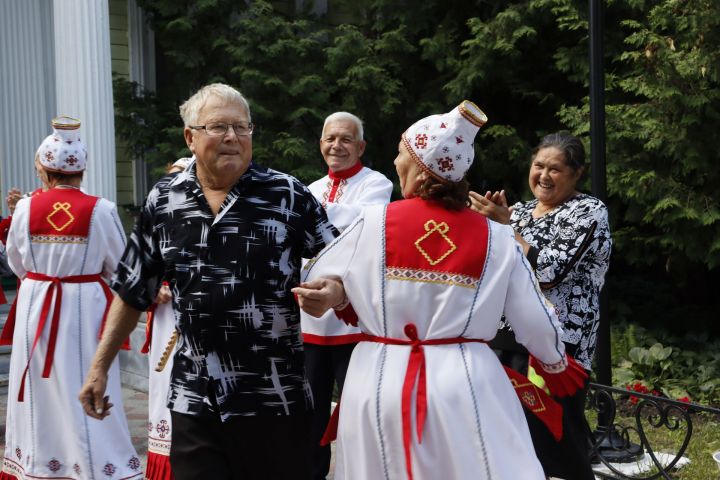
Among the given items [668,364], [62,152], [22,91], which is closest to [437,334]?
[62,152]

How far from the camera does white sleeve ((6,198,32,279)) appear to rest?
544cm

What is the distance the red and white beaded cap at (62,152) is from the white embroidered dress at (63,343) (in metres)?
0.13

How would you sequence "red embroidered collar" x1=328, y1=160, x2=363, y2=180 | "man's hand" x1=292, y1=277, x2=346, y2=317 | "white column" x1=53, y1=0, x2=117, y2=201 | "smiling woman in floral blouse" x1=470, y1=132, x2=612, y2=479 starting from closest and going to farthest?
"man's hand" x1=292, y1=277, x2=346, y2=317
"smiling woman in floral blouse" x1=470, y1=132, x2=612, y2=479
"red embroidered collar" x1=328, y1=160, x2=363, y2=180
"white column" x1=53, y1=0, x2=117, y2=201

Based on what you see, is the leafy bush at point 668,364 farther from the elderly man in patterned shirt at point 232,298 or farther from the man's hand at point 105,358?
the man's hand at point 105,358

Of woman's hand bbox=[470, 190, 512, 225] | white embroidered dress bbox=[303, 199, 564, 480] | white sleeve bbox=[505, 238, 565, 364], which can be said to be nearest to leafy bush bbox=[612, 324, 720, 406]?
woman's hand bbox=[470, 190, 512, 225]

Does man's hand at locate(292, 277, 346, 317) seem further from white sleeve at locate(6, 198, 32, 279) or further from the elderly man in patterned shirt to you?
white sleeve at locate(6, 198, 32, 279)

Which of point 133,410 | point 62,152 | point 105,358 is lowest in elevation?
point 133,410

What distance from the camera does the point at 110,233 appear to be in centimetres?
554

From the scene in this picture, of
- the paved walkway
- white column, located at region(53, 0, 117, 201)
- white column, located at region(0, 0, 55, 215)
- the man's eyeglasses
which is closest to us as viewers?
the man's eyeglasses

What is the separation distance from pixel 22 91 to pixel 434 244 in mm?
9349

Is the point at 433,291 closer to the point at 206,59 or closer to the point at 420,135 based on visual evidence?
the point at 420,135

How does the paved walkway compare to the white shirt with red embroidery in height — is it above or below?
below

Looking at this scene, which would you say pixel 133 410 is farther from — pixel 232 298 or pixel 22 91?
pixel 22 91

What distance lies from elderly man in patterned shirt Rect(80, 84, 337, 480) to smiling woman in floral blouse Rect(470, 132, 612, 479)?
4.51 feet
